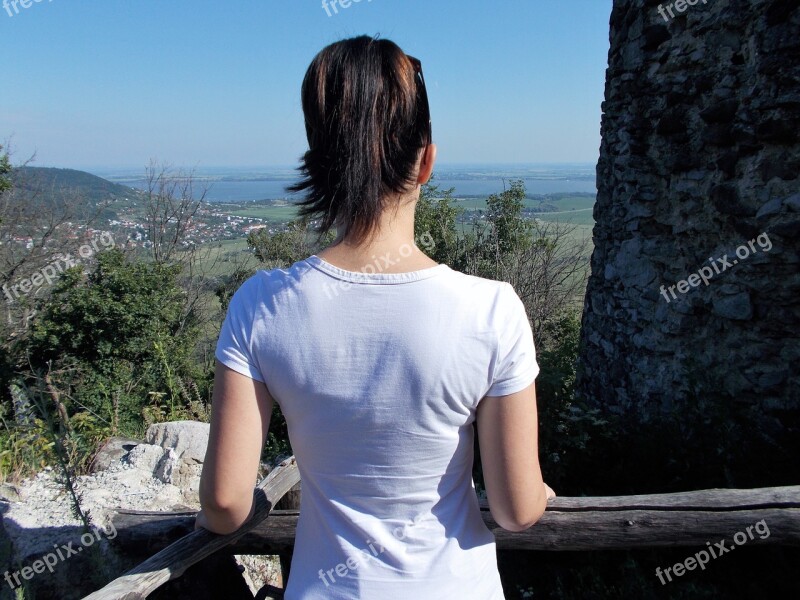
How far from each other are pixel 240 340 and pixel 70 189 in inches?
692

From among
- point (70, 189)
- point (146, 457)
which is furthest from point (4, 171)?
point (146, 457)

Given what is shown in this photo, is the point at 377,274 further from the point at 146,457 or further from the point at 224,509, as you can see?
the point at 146,457

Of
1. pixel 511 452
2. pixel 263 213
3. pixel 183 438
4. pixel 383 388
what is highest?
pixel 383 388

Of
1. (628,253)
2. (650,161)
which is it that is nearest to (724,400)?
(628,253)

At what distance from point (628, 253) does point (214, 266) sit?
1254cm

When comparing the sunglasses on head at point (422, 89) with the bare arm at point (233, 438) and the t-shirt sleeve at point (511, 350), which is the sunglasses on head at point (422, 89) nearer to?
the t-shirt sleeve at point (511, 350)

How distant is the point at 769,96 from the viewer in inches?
126

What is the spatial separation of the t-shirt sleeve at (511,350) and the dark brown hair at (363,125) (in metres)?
0.27

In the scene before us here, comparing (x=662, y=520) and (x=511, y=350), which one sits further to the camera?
(x=662, y=520)

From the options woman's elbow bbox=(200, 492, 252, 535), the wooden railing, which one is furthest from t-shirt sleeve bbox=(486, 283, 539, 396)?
the wooden railing

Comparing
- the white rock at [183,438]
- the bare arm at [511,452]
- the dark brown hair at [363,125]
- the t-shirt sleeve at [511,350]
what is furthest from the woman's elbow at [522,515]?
the white rock at [183,438]

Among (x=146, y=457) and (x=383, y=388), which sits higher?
(x=383, y=388)

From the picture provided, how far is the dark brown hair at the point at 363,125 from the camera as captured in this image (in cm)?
98

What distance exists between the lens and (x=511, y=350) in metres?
0.99
